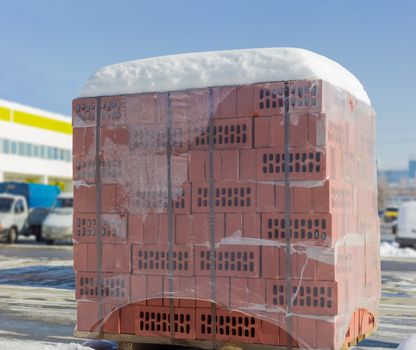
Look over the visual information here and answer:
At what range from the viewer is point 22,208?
87.2 ft

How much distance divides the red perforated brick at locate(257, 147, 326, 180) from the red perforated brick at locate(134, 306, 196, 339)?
140 cm

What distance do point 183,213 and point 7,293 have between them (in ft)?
23.6

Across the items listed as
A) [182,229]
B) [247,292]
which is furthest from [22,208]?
[247,292]

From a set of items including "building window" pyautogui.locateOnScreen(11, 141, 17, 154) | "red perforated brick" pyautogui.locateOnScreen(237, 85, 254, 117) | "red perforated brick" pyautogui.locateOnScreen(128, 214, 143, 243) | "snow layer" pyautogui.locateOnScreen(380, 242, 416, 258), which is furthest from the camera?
"building window" pyautogui.locateOnScreen(11, 141, 17, 154)

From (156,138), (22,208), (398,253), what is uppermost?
(156,138)

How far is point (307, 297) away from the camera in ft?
17.4

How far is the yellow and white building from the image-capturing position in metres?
50.2

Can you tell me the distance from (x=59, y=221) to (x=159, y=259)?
2057cm

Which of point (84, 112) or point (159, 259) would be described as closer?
point (159, 259)

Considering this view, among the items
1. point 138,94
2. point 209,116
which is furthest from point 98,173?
point 209,116

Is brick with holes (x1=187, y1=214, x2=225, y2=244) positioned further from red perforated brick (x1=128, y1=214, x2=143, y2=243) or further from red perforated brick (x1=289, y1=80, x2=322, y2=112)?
red perforated brick (x1=289, y1=80, x2=322, y2=112)

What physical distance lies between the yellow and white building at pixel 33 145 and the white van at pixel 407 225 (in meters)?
33.9

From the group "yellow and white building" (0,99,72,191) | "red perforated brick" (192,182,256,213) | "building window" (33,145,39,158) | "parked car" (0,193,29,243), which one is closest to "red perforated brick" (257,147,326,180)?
"red perforated brick" (192,182,256,213)

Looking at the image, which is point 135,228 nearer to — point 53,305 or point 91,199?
point 91,199
